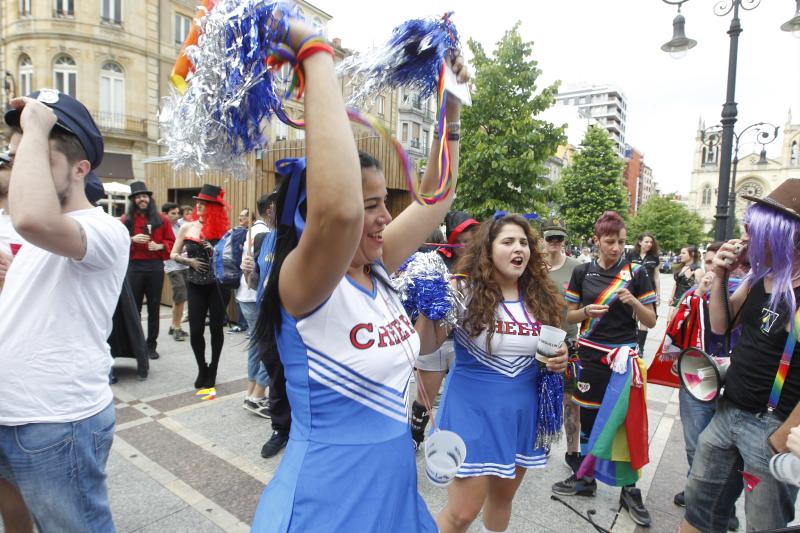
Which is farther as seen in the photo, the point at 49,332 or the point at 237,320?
the point at 237,320

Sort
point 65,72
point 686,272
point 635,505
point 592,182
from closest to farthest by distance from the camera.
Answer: point 635,505, point 686,272, point 65,72, point 592,182

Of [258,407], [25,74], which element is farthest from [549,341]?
[25,74]

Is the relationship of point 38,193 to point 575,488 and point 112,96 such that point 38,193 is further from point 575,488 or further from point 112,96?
point 112,96

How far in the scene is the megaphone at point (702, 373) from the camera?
2252 mm

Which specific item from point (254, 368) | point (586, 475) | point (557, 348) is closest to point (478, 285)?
point (557, 348)

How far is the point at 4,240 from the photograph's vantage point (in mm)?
2414

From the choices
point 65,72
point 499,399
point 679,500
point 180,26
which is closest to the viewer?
point 499,399

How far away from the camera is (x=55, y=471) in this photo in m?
1.58

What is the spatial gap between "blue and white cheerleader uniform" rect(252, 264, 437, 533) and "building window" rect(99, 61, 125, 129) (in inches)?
971

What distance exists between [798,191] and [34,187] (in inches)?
115

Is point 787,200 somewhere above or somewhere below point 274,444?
above

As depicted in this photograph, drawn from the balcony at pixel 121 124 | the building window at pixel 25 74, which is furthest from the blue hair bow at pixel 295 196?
the building window at pixel 25 74

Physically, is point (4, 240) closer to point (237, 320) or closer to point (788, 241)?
point (788, 241)

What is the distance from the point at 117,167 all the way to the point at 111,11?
7.02 meters
